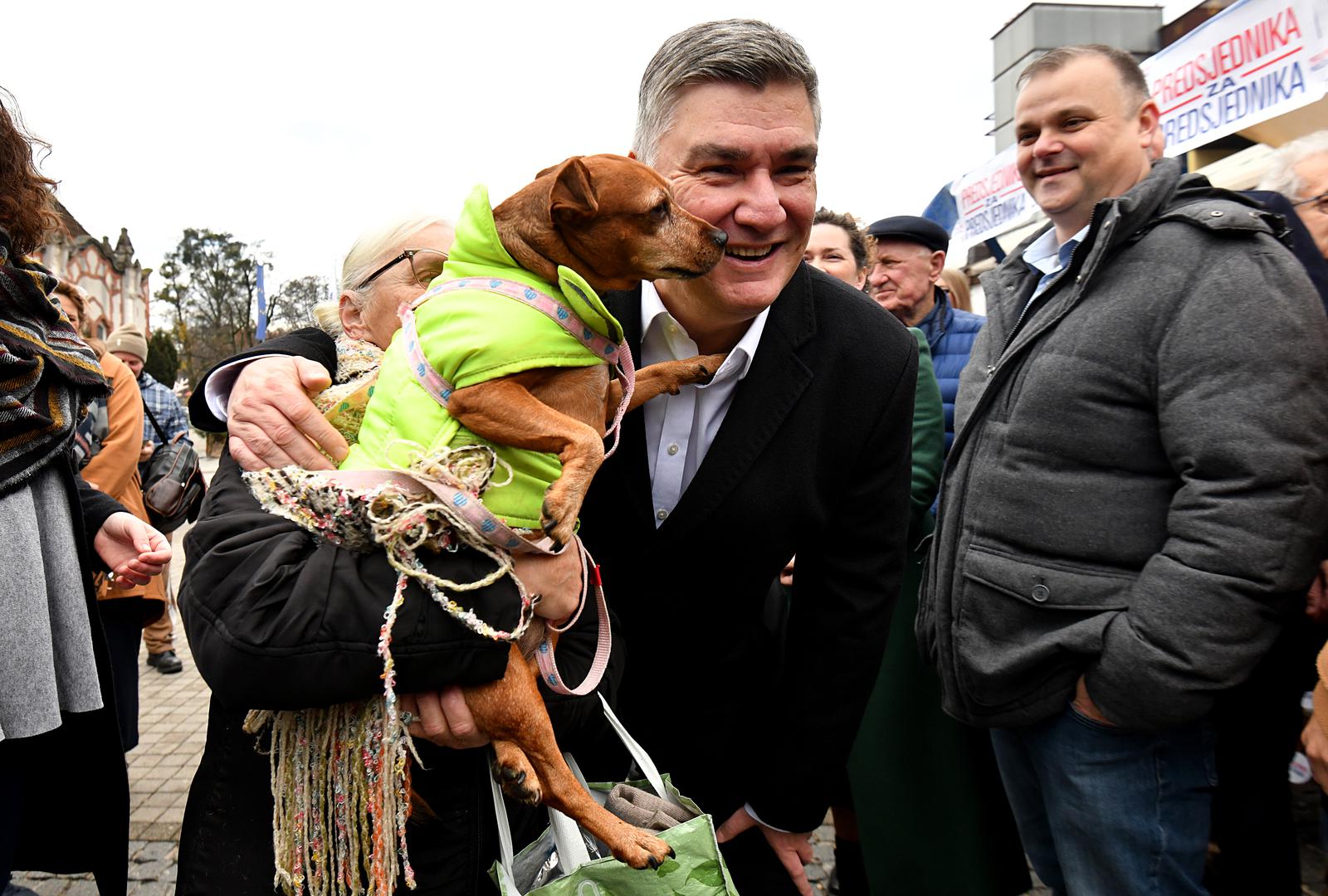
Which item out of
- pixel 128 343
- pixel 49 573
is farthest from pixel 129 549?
pixel 128 343

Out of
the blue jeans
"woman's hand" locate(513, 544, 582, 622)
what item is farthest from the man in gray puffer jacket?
"woman's hand" locate(513, 544, 582, 622)

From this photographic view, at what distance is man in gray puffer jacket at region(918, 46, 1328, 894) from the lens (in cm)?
200

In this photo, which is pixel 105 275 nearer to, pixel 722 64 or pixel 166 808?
pixel 166 808

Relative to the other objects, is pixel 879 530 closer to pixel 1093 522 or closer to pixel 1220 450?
pixel 1093 522

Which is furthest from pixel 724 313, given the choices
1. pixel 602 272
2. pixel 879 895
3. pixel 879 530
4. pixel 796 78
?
pixel 879 895

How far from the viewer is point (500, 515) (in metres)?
1.68

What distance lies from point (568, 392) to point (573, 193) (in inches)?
17.3

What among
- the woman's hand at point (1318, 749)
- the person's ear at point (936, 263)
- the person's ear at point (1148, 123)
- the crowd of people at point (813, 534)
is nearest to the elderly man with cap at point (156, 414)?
the crowd of people at point (813, 534)

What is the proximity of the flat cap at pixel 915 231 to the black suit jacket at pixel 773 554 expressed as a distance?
2.63 meters

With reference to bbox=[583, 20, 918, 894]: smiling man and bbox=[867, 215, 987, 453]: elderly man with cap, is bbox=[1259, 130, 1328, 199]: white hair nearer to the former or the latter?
bbox=[867, 215, 987, 453]: elderly man with cap

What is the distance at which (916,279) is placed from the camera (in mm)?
4625

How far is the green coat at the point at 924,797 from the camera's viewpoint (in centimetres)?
307

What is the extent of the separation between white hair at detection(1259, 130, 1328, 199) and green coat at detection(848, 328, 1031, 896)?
7.68 feet

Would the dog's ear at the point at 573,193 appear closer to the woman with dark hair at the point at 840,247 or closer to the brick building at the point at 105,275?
the woman with dark hair at the point at 840,247
